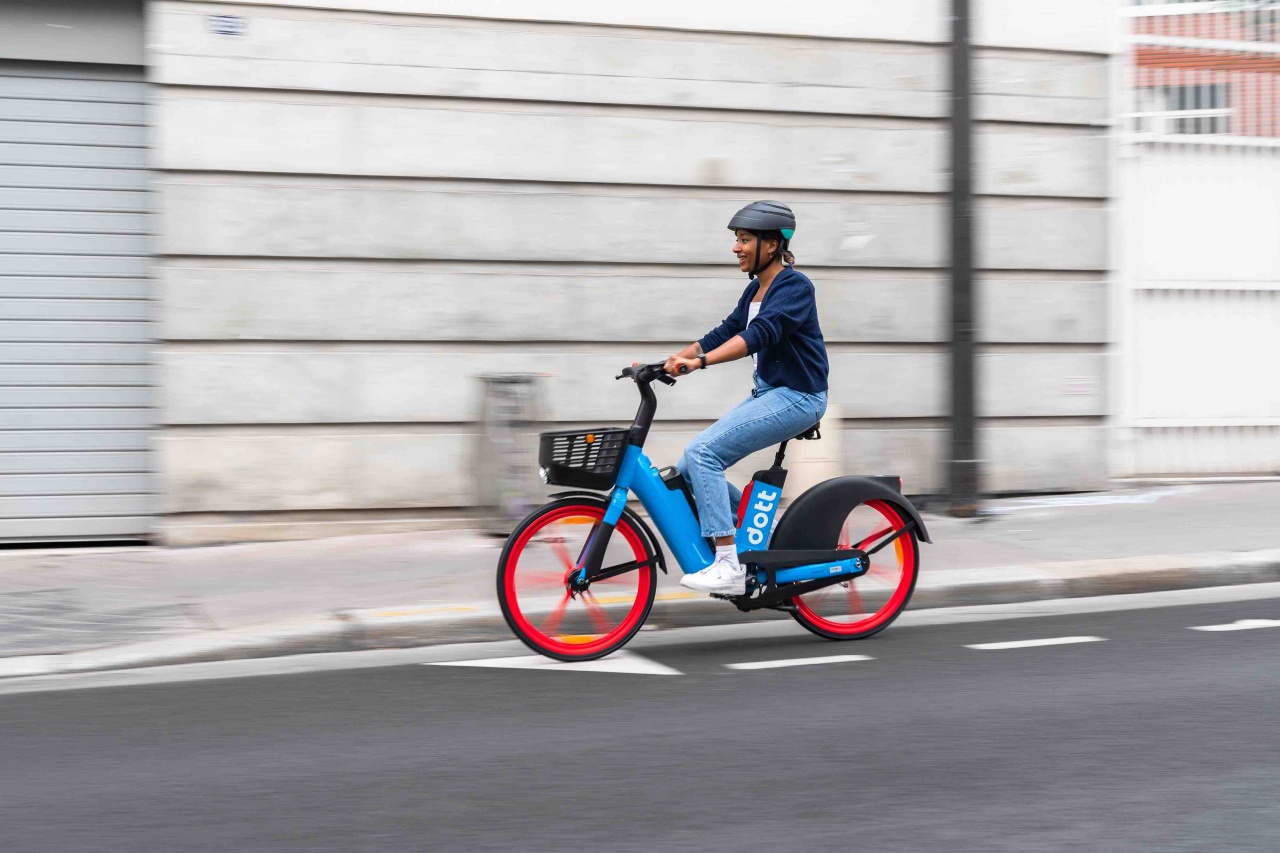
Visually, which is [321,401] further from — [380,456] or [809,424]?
[809,424]

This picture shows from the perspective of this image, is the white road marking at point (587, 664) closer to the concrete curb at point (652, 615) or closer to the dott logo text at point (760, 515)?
the concrete curb at point (652, 615)

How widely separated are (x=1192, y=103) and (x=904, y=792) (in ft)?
27.5

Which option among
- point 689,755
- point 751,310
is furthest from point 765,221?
point 689,755

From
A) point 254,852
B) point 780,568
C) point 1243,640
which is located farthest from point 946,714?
point 254,852

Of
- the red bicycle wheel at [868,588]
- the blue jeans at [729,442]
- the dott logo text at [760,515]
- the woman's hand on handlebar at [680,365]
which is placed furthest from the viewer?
the red bicycle wheel at [868,588]

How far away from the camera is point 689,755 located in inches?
182

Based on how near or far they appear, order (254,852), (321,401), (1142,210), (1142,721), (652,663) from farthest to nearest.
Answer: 1. (1142,210)
2. (321,401)
3. (652,663)
4. (1142,721)
5. (254,852)

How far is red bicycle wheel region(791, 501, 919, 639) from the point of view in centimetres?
653

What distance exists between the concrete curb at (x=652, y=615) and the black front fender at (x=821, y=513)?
0.85 meters

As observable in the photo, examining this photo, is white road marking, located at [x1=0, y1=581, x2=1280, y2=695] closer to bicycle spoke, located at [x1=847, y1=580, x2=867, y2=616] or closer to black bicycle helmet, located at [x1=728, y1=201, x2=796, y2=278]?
bicycle spoke, located at [x1=847, y1=580, x2=867, y2=616]

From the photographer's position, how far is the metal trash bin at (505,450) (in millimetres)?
8781

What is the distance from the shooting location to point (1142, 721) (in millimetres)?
4941

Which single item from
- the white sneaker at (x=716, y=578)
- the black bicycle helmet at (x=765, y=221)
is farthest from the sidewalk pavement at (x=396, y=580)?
the black bicycle helmet at (x=765, y=221)

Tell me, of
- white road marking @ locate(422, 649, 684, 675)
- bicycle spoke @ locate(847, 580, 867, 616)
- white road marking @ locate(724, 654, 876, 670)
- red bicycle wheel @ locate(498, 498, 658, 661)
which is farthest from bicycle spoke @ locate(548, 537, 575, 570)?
bicycle spoke @ locate(847, 580, 867, 616)
